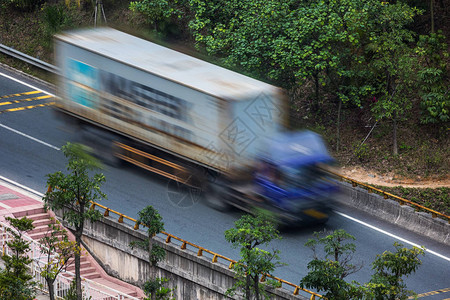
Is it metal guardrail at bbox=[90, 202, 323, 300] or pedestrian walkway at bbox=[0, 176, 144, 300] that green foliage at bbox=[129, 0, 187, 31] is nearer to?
pedestrian walkway at bbox=[0, 176, 144, 300]

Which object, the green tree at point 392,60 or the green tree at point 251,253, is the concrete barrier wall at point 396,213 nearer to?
the green tree at point 392,60

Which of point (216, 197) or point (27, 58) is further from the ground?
point (27, 58)

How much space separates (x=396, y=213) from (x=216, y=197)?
5895mm

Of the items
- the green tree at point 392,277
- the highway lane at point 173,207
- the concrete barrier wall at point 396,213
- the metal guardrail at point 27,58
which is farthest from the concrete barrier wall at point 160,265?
the metal guardrail at point 27,58

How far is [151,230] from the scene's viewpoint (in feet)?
80.0

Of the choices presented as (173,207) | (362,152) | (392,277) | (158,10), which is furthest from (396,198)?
(158,10)

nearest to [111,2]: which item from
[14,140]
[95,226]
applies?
[14,140]

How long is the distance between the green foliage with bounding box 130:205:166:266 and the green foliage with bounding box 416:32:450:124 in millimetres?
12540

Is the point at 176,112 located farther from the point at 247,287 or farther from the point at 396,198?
the point at 247,287

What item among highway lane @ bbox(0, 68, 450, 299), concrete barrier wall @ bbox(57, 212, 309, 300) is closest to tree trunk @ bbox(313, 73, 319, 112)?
highway lane @ bbox(0, 68, 450, 299)

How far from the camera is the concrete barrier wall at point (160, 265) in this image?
78.9 ft

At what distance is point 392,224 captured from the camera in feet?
90.9

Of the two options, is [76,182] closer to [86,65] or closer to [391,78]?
[86,65]

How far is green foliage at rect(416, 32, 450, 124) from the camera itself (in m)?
31.9
